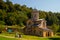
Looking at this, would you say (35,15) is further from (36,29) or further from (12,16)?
(12,16)

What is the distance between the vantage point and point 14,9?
10544cm

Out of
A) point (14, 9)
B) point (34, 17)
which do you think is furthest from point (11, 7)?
point (34, 17)

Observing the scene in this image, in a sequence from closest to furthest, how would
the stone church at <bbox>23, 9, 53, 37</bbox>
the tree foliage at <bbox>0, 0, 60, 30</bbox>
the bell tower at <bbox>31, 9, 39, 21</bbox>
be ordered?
the stone church at <bbox>23, 9, 53, 37</bbox>, the bell tower at <bbox>31, 9, 39, 21</bbox>, the tree foliage at <bbox>0, 0, 60, 30</bbox>

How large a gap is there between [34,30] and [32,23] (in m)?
Result: 4.85

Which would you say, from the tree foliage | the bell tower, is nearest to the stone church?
Result: the bell tower

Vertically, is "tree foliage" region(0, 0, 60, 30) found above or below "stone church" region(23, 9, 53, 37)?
above

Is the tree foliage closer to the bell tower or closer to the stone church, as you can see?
the bell tower

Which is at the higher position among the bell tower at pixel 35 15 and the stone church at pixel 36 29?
the bell tower at pixel 35 15

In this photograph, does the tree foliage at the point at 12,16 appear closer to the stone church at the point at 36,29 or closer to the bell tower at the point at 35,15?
the bell tower at the point at 35,15

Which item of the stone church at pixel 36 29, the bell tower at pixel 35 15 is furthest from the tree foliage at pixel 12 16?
the stone church at pixel 36 29

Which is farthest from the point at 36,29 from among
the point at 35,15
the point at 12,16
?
the point at 12,16

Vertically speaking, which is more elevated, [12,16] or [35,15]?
[12,16]

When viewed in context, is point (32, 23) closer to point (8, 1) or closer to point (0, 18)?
point (0, 18)

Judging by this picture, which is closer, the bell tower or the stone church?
the stone church
